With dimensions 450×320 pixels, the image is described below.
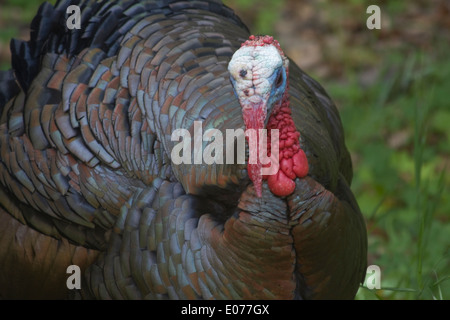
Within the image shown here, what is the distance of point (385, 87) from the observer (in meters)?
4.93

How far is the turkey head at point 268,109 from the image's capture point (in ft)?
7.01

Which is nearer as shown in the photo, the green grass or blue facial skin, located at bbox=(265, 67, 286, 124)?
blue facial skin, located at bbox=(265, 67, 286, 124)

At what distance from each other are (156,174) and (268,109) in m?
0.56

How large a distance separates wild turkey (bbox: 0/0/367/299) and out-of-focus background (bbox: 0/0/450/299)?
40.5 inches

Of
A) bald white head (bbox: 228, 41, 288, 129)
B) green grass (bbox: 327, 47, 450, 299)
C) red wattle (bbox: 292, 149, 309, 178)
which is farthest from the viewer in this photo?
green grass (bbox: 327, 47, 450, 299)

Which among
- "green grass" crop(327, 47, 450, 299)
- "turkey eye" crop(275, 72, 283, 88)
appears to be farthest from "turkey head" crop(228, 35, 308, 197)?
"green grass" crop(327, 47, 450, 299)

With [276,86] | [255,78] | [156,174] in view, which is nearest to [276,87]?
[276,86]

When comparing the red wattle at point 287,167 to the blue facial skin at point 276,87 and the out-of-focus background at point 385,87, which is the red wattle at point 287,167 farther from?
the out-of-focus background at point 385,87

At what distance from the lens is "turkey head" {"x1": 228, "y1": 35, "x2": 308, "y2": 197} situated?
7.01 ft

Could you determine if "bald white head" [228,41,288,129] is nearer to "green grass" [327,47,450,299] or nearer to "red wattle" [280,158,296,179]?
"red wattle" [280,158,296,179]

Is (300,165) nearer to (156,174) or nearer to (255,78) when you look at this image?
(255,78)

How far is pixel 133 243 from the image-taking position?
8.27 feet

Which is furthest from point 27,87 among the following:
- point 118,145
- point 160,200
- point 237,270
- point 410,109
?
point 410,109

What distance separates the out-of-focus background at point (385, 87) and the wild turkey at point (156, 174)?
3.38 ft
